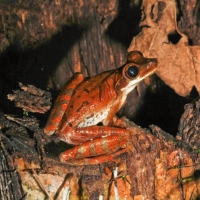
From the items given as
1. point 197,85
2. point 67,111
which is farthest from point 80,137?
point 197,85

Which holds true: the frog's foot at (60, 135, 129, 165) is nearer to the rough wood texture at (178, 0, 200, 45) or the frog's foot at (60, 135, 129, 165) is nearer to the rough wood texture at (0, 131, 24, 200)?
the rough wood texture at (0, 131, 24, 200)

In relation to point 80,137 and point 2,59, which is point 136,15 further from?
point 80,137

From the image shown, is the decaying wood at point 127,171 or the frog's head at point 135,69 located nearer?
the decaying wood at point 127,171

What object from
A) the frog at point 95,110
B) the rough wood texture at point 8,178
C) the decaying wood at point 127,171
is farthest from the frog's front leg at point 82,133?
the rough wood texture at point 8,178

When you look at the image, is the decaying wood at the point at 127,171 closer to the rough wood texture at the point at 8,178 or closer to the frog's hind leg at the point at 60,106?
the rough wood texture at the point at 8,178

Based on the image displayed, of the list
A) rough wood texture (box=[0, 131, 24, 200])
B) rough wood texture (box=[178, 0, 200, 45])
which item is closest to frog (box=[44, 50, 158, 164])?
rough wood texture (box=[0, 131, 24, 200])
